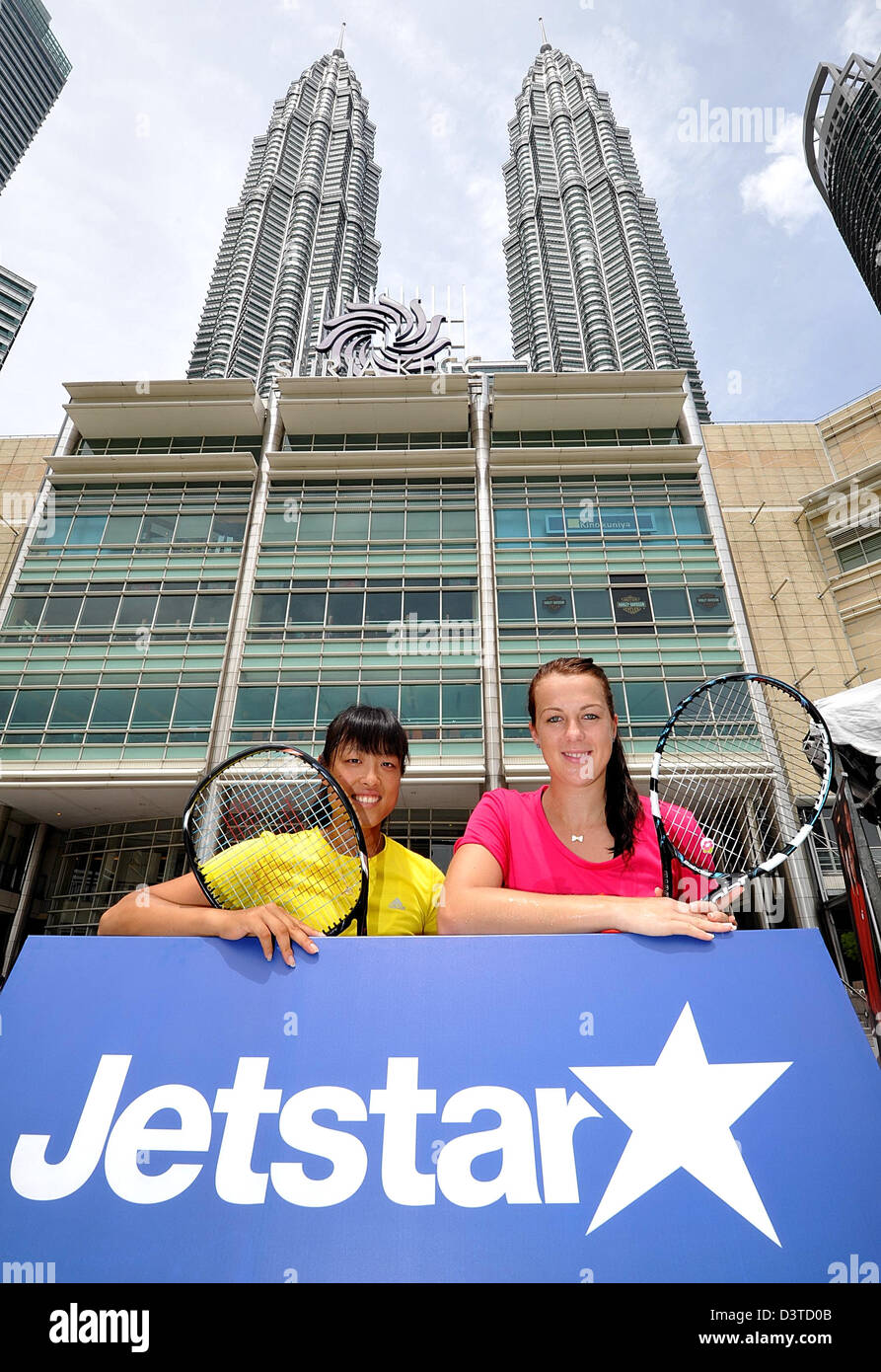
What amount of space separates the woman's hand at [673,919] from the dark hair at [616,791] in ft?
2.41

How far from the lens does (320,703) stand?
961 inches

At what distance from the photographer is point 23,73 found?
343 ft

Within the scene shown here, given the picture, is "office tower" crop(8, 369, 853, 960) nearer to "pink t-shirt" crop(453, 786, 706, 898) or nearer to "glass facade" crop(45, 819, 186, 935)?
"glass facade" crop(45, 819, 186, 935)

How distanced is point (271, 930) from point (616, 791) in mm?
1578

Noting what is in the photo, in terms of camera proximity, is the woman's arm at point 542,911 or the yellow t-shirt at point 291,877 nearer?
the woman's arm at point 542,911

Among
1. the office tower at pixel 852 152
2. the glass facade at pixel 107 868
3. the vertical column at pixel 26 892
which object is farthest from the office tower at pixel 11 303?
the office tower at pixel 852 152

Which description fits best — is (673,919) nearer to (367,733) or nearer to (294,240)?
(367,733)

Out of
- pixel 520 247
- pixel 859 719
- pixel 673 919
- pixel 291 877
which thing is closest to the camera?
pixel 673 919

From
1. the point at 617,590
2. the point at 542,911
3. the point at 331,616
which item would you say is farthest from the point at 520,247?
the point at 542,911

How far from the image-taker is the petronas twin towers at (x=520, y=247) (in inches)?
3275

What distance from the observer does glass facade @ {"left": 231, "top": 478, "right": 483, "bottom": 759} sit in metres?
24.1

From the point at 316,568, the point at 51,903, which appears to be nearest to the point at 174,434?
the point at 316,568

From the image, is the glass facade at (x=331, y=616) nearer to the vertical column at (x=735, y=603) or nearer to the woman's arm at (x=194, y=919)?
the vertical column at (x=735, y=603)
